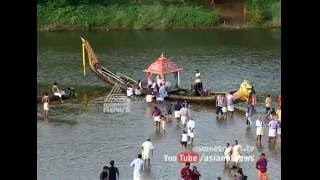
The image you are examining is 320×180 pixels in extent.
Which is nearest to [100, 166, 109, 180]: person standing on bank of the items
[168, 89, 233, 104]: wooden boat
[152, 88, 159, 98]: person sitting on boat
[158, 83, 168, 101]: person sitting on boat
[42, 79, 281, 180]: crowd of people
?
[42, 79, 281, 180]: crowd of people

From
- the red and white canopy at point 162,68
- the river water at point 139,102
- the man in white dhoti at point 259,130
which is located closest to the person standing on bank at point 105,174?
the river water at point 139,102

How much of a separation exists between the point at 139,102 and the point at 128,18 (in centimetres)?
2448

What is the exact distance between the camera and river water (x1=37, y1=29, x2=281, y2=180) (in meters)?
20.9

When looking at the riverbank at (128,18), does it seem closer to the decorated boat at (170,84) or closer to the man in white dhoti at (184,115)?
the decorated boat at (170,84)

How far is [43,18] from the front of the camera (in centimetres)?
5284

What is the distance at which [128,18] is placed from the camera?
2078 inches

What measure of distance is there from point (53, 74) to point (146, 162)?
16.1 metres

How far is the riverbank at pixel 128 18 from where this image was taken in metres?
52.6

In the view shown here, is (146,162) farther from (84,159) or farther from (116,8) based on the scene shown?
(116,8)

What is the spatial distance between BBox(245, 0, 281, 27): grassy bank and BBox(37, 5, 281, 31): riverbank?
6.91 ft

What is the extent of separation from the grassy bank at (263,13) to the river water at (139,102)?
939 millimetres

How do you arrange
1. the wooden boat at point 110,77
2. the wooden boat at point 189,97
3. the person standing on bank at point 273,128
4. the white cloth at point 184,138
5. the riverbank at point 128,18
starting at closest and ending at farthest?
1. the white cloth at point 184,138
2. the person standing on bank at point 273,128
3. the wooden boat at point 189,97
4. the wooden boat at point 110,77
5. the riverbank at point 128,18

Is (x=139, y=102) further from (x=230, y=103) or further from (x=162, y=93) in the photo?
(x=230, y=103)
